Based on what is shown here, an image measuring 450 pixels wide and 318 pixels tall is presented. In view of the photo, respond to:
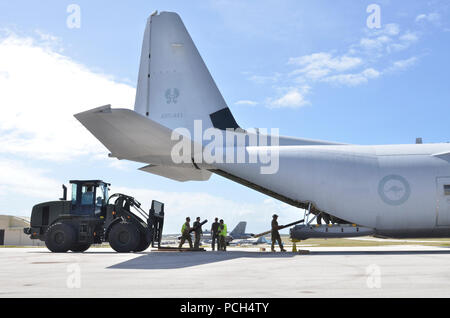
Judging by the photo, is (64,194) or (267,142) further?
(64,194)

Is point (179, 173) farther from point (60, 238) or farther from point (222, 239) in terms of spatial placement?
point (60, 238)

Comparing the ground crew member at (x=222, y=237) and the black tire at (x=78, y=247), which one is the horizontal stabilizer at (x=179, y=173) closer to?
the ground crew member at (x=222, y=237)

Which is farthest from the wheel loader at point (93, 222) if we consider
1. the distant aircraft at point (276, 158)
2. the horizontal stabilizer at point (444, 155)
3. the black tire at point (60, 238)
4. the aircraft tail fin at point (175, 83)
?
the horizontal stabilizer at point (444, 155)

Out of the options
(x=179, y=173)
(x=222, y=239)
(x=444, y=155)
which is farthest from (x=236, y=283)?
(x=444, y=155)

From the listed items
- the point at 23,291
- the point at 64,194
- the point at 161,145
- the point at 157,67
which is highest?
the point at 157,67

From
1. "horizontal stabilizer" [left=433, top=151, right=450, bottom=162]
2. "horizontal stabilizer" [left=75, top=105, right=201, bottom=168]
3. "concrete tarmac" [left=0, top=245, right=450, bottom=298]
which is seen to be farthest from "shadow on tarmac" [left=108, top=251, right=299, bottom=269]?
"horizontal stabilizer" [left=433, top=151, right=450, bottom=162]

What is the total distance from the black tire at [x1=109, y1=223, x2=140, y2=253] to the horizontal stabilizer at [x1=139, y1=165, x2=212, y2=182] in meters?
2.70

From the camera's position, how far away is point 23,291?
6.09m

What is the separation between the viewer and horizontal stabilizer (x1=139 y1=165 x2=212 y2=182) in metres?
18.6

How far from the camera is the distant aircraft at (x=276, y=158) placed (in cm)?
1587

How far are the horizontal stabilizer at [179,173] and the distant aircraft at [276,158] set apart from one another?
0.16 ft
